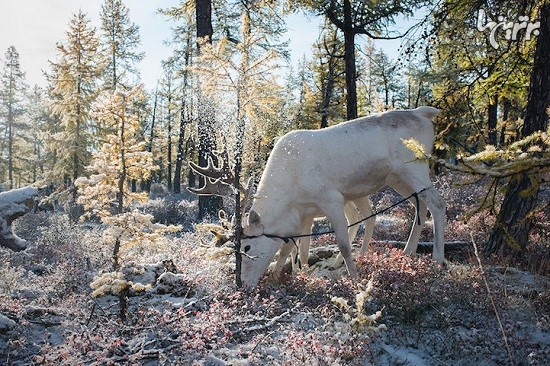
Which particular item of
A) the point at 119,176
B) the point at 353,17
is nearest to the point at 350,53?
the point at 353,17

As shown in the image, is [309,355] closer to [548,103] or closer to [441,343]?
[441,343]

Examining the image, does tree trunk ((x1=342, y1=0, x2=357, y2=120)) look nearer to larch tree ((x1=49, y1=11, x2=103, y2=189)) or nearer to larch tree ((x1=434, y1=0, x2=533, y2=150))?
larch tree ((x1=434, y1=0, x2=533, y2=150))

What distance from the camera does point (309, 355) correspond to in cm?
368

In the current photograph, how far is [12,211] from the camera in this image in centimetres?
669

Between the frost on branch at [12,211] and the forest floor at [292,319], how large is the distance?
1.54 ft

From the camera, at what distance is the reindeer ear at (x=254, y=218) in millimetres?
5696

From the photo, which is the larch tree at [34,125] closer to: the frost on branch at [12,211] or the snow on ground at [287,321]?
the frost on branch at [12,211]

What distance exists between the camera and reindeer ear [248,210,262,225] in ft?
18.7

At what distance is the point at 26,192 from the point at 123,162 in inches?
103

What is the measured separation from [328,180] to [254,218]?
3.80ft

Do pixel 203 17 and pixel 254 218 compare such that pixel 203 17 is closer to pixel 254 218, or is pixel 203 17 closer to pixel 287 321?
pixel 254 218

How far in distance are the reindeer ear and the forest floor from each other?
0.67 m

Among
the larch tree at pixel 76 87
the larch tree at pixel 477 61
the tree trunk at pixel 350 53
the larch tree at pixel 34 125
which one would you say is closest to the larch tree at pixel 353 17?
→ the tree trunk at pixel 350 53

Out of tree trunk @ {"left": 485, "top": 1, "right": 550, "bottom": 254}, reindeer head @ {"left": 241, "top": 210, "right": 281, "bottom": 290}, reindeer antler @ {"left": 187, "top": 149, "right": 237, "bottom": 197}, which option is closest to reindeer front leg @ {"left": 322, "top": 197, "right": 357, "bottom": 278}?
reindeer head @ {"left": 241, "top": 210, "right": 281, "bottom": 290}
